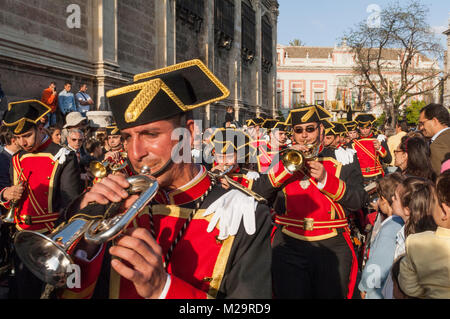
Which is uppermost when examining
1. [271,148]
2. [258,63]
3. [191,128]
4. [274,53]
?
[274,53]

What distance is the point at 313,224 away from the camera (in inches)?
187

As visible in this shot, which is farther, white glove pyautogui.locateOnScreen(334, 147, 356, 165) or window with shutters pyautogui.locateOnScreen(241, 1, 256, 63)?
window with shutters pyautogui.locateOnScreen(241, 1, 256, 63)

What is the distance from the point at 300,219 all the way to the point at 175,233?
2.72 m

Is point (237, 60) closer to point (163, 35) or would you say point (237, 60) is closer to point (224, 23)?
point (224, 23)

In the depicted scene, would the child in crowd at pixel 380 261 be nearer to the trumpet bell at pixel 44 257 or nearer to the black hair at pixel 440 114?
the black hair at pixel 440 114

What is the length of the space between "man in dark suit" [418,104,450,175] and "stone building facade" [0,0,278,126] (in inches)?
377

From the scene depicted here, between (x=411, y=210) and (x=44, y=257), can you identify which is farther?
(x=411, y=210)

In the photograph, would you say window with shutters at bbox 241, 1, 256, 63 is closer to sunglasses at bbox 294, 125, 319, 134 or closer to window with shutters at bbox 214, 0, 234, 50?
window with shutters at bbox 214, 0, 234, 50

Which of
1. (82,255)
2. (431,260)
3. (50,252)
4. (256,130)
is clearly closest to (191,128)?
(82,255)

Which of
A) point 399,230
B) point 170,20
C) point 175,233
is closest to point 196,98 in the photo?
point 175,233

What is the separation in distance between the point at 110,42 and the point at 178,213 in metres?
13.9

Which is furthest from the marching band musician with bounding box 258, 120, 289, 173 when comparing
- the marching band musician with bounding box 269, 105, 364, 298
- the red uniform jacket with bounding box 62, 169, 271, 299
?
the red uniform jacket with bounding box 62, 169, 271, 299

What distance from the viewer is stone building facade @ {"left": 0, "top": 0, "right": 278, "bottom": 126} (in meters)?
11.6
